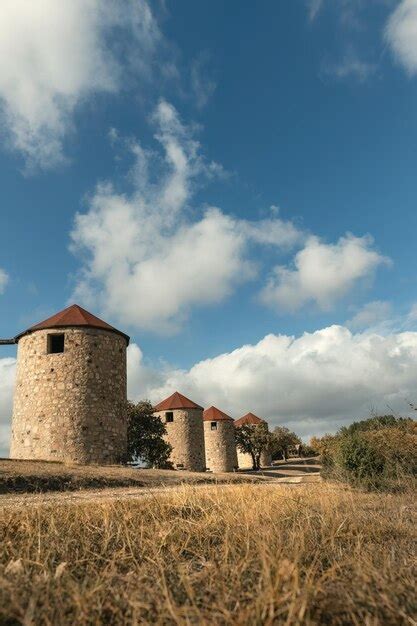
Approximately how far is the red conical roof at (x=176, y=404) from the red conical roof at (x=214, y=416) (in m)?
5.91

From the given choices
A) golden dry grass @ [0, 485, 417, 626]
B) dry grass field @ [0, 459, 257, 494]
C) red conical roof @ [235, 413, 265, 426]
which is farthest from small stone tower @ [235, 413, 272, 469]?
golden dry grass @ [0, 485, 417, 626]

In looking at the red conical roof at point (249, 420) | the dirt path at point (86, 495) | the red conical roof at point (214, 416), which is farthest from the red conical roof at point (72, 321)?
the red conical roof at point (249, 420)

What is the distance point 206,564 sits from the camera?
137 inches

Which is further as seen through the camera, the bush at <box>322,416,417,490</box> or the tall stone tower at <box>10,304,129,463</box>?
the tall stone tower at <box>10,304,129,463</box>

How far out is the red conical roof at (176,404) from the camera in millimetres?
36819

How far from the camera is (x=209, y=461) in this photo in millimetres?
41719

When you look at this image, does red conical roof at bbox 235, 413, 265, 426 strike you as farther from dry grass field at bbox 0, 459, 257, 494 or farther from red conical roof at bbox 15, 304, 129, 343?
dry grass field at bbox 0, 459, 257, 494

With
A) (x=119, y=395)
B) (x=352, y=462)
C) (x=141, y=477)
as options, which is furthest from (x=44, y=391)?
(x=352, y=462)

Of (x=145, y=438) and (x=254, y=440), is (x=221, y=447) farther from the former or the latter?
(x=145, y=438)

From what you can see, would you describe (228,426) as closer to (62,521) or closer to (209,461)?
(209,461)

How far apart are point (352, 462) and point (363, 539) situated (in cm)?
906

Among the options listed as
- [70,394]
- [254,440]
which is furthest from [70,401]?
[254,440]

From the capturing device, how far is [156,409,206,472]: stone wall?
35031mm

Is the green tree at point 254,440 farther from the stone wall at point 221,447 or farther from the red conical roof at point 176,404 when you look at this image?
the red conical roof at point 176,404
